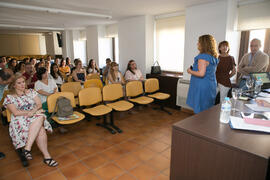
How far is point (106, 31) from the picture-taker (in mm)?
7527

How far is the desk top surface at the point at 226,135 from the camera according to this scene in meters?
1.18

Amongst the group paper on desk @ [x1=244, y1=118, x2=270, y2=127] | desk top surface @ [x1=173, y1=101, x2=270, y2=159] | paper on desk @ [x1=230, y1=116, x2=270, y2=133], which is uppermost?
paper on desk @ [x1=244, y1=118, x2=270, y2=127]

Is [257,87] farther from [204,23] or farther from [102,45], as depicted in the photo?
[102,45]

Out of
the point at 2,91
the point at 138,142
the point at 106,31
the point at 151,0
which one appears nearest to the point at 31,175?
the point at 138,142

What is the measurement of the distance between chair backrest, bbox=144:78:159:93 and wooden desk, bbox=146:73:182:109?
1.14 feet

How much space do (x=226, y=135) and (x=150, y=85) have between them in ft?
10.8

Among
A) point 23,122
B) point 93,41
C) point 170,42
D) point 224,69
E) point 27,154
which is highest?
point 93,41

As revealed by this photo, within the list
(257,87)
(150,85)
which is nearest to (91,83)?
(150,85)

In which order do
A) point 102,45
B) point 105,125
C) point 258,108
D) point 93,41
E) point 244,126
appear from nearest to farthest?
point 244,126 → point 258,108 → point 105,125 → point 102,45 → point 93,41

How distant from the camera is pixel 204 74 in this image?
234 centimetres

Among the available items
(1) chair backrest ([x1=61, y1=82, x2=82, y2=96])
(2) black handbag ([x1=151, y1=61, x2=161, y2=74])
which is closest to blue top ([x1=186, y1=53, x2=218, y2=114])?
(1) chair backrest ([x1=61, y1=82, x2=82, y2=96])

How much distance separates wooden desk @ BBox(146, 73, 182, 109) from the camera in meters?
4.83

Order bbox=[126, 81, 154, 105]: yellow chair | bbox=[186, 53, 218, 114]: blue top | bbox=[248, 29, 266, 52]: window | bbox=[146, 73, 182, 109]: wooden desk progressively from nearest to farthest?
bbox=[186, 53, 218, 114]: blue top < bbox=[248, 29, 266, 52]: window < bbox=[126, 81, 154, 105]: yellow chair < bbox=[146, 73, 182, 109]: wooden desk

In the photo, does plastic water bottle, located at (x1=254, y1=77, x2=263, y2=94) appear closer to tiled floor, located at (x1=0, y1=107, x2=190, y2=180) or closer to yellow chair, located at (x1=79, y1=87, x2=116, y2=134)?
tiled floor, located at (x1=0, y1=107, x2=190, y2=180)
